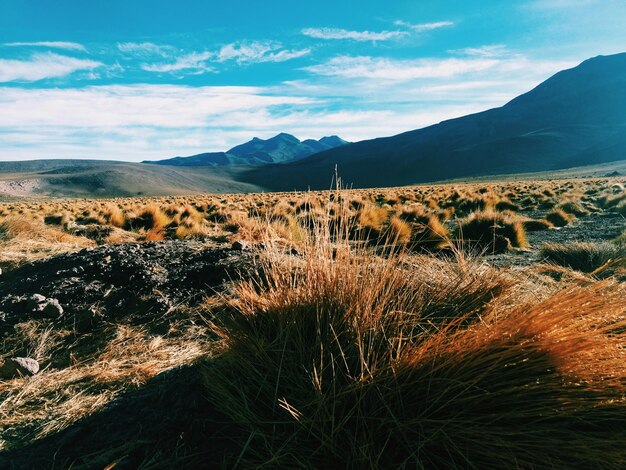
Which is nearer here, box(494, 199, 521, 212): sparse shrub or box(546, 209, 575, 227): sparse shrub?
box(546, 209, 575, 227): sparse shrub

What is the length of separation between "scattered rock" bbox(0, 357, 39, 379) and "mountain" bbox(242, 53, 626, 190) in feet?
392

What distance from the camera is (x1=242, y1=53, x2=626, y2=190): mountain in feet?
384

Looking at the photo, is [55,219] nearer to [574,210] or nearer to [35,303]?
[35,303]

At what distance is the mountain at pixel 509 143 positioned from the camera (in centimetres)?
11694

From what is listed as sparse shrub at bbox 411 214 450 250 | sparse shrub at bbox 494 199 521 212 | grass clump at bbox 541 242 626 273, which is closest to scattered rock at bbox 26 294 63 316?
sparse shrub at bbox 411 214 450 250

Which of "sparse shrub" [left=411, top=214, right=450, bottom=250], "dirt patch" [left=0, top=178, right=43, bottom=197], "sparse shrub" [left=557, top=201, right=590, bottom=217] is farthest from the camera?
"dirt patch" [left=0, top=178, right=43, bottom=197]

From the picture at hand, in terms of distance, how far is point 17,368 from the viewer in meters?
2.70

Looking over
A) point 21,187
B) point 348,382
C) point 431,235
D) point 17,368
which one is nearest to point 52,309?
point 17,368

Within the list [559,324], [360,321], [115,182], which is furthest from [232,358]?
[115,182]

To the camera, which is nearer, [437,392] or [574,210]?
[437,392]

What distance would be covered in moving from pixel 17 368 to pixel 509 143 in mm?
145187

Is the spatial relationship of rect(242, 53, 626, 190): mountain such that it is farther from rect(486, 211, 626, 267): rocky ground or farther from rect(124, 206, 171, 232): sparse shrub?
rect(124, 206, 171, 232): sparse shrub

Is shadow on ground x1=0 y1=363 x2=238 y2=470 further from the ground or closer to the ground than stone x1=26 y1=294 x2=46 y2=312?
closer to the ground

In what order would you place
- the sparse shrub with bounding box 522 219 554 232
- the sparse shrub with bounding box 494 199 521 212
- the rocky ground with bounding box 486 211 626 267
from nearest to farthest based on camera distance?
1. the rocky ground with bounding box 486 211 626 267
2. the sparse shrub with bounding box 522 219 554 232
3. the sparse shrub with bounding box 494 199 521 212
